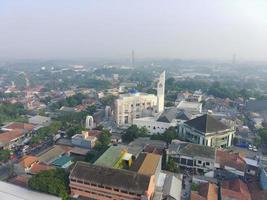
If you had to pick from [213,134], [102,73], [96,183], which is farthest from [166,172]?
[102,73]

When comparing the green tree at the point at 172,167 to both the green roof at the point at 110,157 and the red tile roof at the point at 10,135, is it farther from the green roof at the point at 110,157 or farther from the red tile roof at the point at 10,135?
the red tile roof at the point at 10,135

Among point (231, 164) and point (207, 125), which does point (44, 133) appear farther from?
point (231, 164)

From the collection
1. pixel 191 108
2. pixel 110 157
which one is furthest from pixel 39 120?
pixel 191 108

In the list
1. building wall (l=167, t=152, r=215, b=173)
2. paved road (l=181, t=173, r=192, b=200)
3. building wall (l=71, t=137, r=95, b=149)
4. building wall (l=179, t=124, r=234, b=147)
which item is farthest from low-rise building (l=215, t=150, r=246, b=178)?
building wall (l=71, t=137, r=95, b=149)

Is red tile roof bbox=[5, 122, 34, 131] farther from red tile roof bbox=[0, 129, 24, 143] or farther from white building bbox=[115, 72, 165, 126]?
white building bbox=[115, 72, 165, 126]

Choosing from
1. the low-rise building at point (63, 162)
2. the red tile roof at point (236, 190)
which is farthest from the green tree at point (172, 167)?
the low-rise building at point (63, 162)
